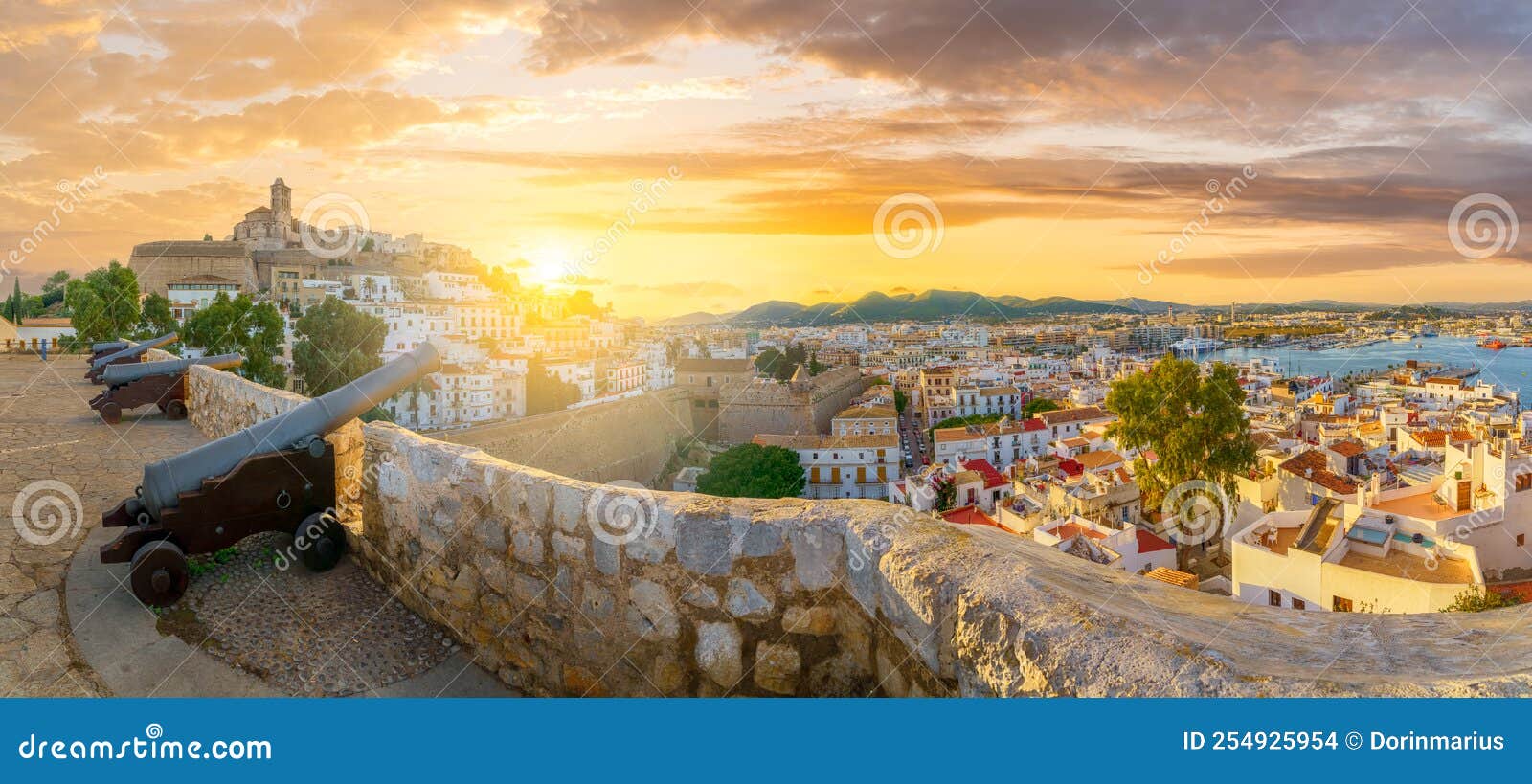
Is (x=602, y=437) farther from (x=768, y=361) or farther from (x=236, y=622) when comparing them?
(x=236, y=622)

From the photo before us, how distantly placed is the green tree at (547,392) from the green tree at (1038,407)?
Answer: 25.4 meters

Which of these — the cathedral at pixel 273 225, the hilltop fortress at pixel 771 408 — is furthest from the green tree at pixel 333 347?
the cathedral at pixel 273 225

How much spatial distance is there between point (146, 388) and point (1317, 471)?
2451cm

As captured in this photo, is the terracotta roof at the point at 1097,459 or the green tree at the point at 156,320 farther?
the terracotta roof at the point at 1097,459

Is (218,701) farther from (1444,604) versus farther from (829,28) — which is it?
(1444,604)

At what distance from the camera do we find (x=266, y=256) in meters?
66.7

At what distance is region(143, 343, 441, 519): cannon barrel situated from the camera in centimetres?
348

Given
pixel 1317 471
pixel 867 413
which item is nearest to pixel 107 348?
pixel 1317 471

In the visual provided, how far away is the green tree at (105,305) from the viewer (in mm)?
22438

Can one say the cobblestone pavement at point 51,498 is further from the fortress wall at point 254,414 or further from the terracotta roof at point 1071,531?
the terracotta roof at point 1071,531

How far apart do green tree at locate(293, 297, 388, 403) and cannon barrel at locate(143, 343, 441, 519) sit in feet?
87.9

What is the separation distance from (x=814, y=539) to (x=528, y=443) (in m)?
29.5

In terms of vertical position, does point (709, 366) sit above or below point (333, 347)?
below

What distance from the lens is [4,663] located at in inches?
105
